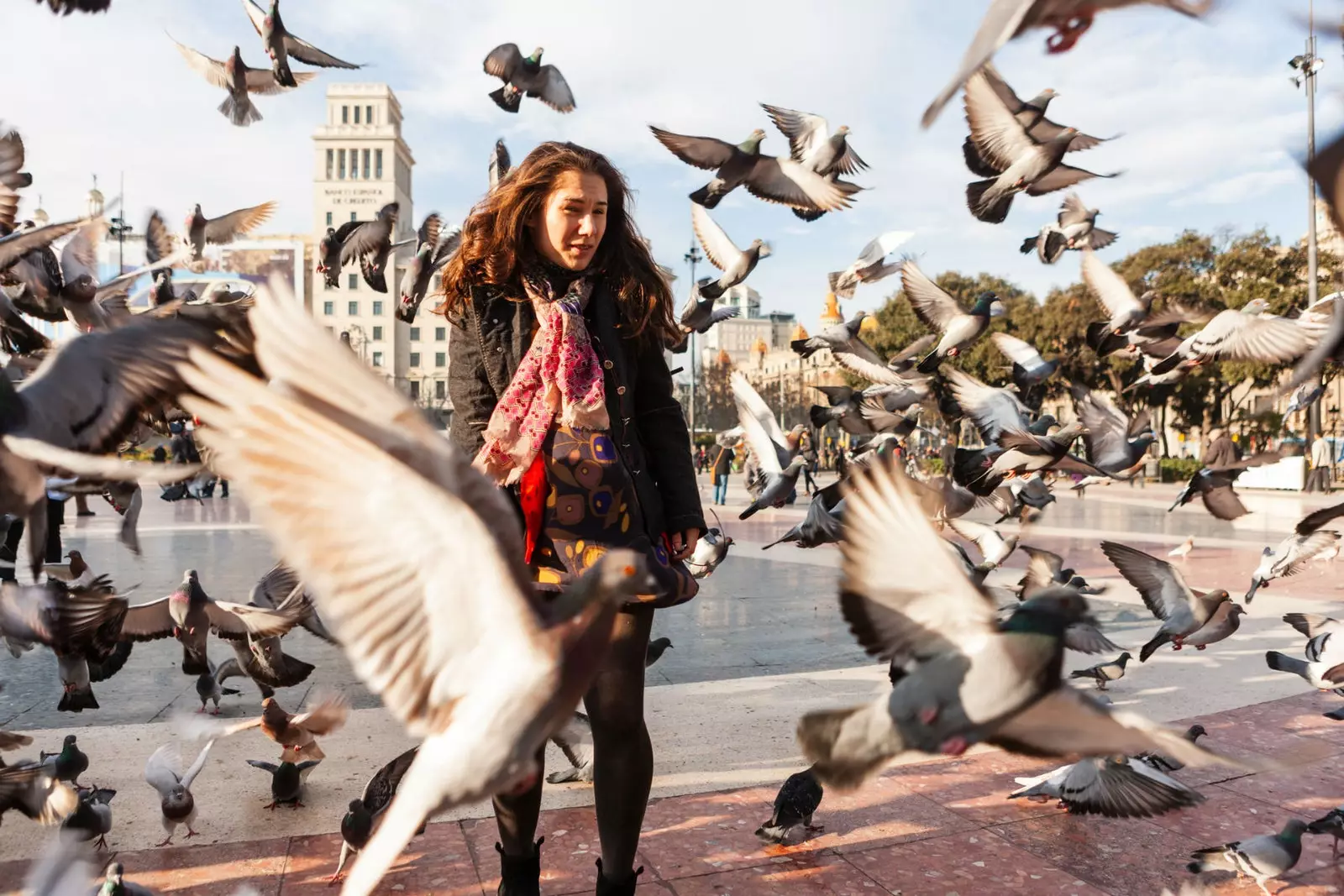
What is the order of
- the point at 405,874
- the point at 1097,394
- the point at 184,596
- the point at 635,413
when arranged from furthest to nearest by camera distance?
the point at 1097,394
the point at 184,596
the point at 405,874
the point at 635,413

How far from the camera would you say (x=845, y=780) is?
1.52 m

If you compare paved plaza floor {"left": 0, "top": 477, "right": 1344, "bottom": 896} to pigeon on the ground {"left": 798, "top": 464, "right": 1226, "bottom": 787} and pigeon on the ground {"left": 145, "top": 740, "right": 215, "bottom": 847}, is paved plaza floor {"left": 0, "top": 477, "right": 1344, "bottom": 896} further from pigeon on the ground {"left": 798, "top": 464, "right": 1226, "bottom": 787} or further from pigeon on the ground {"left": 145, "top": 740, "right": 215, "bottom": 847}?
pigeon on the ground {"left": 798, "top": 464, "right": 1226, "bottom": 787}

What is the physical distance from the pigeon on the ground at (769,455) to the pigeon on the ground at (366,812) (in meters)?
3.51

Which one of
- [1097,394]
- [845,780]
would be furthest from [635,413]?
[1097,394]

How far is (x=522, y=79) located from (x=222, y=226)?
2349mm

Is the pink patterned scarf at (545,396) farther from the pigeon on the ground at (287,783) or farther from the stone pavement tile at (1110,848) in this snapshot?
the stone pavement tile at (1110,848)

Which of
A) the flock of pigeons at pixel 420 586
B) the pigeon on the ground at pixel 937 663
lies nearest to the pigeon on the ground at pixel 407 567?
the flock of pigeons at pixel 420 586

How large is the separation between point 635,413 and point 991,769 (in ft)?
8.49

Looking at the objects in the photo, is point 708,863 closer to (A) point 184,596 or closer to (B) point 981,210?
(A) point 184,596

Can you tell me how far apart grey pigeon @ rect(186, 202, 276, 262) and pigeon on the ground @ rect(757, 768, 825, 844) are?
13.5ft

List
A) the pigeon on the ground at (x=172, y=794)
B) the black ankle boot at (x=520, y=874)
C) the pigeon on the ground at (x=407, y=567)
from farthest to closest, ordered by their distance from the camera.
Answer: the pigeon on the ground at (x=172, y=794) → the black ankle boot at (x=520, y=874) → the pigeon on the ground at (x=407, y=567)

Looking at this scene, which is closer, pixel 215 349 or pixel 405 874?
pixel 215 349

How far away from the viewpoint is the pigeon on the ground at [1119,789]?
2738mm

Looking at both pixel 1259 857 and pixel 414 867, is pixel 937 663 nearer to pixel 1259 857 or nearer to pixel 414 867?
pixel 1259 857
